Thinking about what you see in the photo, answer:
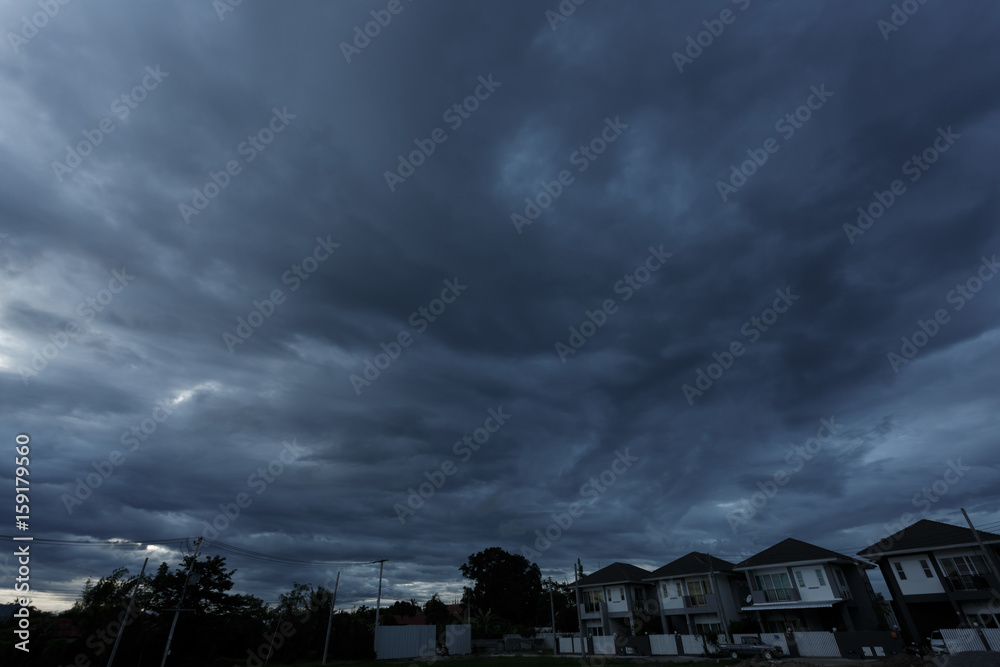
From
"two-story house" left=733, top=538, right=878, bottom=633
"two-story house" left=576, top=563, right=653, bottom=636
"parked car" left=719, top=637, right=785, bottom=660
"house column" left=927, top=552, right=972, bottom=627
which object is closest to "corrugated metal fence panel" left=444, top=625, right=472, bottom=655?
"two-story house" left=576, top=563, right=653, bottom=636

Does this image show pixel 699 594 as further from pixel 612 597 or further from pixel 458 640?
pixel 458 640

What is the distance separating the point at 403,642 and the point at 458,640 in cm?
904

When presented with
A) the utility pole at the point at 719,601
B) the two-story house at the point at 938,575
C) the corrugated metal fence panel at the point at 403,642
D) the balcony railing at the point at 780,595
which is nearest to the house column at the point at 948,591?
the two-story house at the point at 938,575

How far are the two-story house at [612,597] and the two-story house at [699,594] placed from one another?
2.58 metres

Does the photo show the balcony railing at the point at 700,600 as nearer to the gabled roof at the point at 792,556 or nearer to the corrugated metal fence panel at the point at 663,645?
the gabled roof at the point at 792,556

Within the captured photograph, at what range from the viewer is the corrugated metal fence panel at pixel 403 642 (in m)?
56.9

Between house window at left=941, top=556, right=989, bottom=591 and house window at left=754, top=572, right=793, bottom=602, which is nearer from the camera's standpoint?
house window at left=941, top=556, right=989, bottom=591

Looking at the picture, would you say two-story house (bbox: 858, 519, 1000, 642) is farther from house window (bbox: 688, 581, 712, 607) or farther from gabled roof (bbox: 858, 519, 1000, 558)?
house window (bbox: 688, 581, 712, 607)

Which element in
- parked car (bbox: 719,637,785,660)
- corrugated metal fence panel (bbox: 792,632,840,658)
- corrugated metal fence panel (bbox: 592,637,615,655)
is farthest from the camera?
corrugated metal fence panel (bbox: 592,637,615,655)

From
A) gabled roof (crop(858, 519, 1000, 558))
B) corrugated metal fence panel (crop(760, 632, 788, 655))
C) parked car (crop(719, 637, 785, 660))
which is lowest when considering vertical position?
parked car (crop(719, 637, 785, 660))

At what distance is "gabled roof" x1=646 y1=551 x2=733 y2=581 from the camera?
4997 centimetres

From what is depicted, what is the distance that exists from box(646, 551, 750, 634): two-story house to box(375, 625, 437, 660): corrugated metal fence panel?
28.0 metres

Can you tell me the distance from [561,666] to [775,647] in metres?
15.6

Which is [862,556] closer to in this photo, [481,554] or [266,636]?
[266,636]
